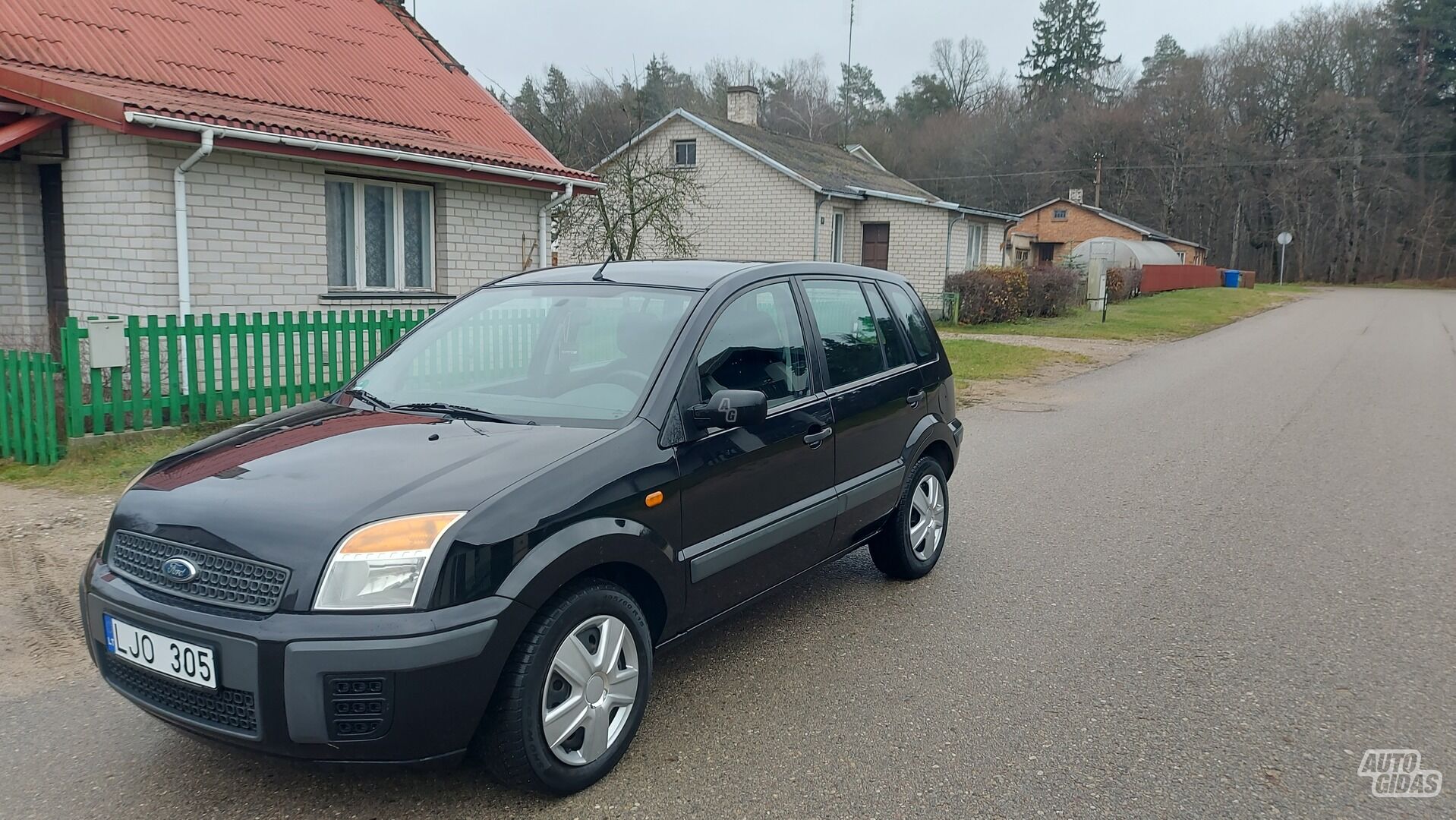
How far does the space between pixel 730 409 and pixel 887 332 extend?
1.91 metres

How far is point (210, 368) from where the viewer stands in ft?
27.9

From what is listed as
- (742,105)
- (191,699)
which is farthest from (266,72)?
(742,105)

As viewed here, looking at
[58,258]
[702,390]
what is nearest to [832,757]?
[702,390]

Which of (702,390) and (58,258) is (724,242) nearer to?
(58,258)

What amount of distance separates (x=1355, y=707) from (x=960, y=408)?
26.8 ft

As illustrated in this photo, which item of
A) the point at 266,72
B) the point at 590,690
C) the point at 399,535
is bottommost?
the point at 590,690

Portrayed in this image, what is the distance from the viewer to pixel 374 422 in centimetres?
372

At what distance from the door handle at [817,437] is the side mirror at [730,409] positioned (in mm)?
615

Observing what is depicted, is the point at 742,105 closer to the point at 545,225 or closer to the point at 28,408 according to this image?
the point at 545,225

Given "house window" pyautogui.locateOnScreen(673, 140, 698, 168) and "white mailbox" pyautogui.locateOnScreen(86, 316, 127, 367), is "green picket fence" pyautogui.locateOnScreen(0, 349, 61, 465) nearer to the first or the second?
"white mailbox" pyautogui.locateOnScreen(86, 316, 127, 367)

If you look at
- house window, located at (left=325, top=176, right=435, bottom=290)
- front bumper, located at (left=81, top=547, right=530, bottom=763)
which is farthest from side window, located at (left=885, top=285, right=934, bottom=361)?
house window, located at (left=325, top=176, right=435, bottom=290)

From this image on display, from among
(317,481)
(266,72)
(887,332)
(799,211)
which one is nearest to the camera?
(317,481)

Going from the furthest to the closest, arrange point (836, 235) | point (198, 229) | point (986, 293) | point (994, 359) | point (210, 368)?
point (836, 235), point (986, 293), point (994, 359), point (198, 229), point (210, 368)

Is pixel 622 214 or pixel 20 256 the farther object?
pixel 622 214
